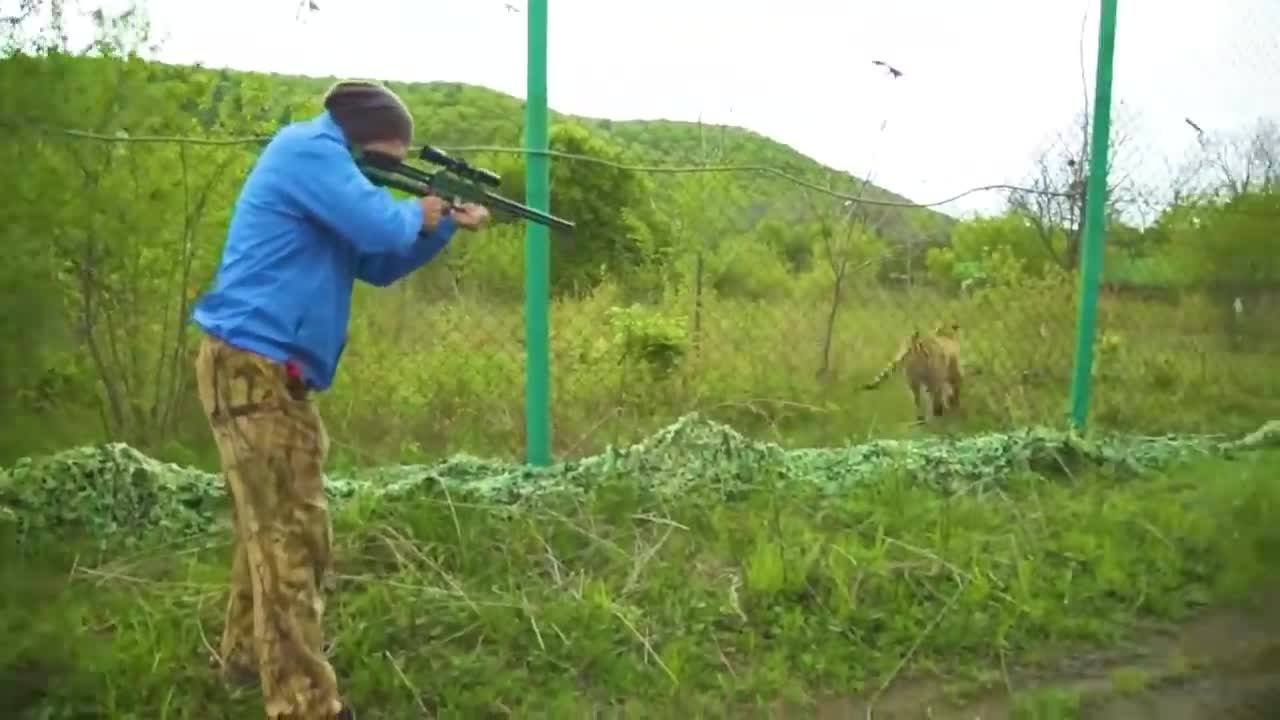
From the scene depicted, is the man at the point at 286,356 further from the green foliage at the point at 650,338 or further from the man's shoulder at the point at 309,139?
the green foliage at the point at 650,338

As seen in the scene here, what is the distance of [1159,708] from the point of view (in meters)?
3.73

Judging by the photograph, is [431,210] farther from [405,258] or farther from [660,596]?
[660,596]

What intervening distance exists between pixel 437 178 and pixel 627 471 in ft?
5.95

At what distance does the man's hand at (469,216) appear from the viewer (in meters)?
3.50

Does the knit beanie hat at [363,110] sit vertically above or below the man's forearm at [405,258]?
above

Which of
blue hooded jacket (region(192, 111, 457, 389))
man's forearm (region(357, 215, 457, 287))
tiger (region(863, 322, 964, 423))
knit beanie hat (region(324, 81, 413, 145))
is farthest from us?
tiger (region(863, 322, 964, 423))

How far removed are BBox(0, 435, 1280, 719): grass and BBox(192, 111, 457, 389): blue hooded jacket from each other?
956mm

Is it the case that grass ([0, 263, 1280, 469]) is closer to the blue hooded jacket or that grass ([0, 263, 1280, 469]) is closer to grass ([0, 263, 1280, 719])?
grass ([0, 263, 1280, 719])

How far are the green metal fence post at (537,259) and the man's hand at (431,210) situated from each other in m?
1.50

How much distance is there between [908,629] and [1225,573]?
134 centimetres

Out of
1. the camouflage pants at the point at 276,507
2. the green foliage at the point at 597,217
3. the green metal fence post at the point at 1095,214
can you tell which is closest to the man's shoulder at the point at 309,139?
the camouflage pants at the point at 276,507

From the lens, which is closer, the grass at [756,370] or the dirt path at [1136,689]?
the dirt path at [1136,689]

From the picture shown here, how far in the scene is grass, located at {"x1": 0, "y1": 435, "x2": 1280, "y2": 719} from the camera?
3545mm

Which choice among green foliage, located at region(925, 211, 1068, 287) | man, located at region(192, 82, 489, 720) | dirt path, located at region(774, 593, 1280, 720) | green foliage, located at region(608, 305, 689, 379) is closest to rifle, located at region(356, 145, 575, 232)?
man, located at region(192, 82, 489, 720)
